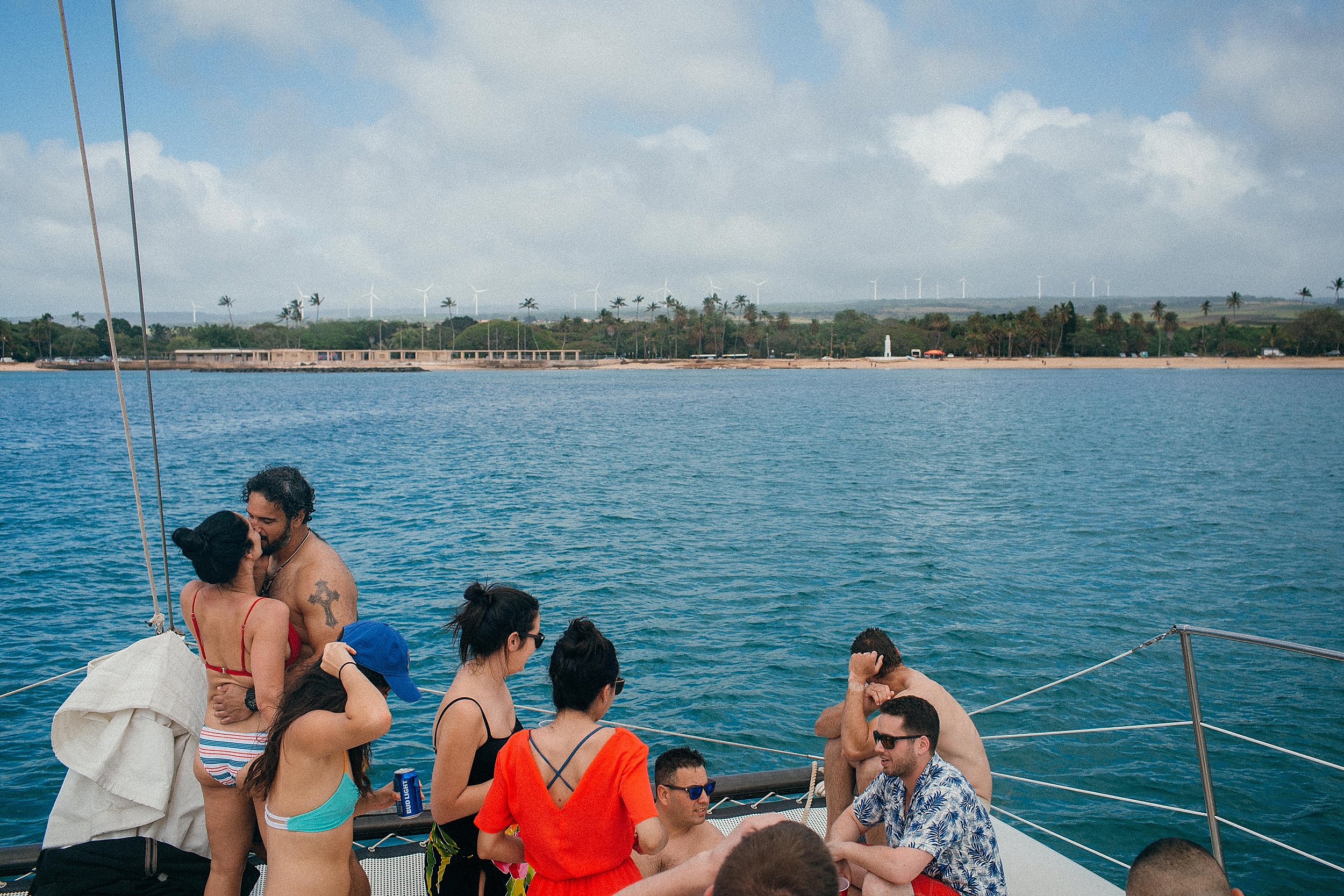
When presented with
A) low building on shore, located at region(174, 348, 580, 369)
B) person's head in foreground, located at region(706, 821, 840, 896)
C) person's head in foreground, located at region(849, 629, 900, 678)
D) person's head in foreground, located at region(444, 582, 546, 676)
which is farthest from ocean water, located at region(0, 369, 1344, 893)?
low building on shore, located at region(174, 348, 580, 369)

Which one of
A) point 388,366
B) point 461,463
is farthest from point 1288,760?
point 388,366

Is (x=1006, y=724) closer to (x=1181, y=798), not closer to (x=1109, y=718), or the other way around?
(x=1109, y=718)

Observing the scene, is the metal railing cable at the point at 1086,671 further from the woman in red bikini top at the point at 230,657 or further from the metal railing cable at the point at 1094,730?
the woman in red bikini top at the point at 230,657

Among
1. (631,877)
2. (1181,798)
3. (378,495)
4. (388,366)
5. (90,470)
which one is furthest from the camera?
(388,366)

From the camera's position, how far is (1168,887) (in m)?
2.39

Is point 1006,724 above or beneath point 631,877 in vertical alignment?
beneath

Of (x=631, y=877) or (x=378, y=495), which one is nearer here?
(x=631, y=877)

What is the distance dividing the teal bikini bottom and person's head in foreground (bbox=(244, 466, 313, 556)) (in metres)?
1.19

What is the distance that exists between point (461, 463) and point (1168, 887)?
34.2m

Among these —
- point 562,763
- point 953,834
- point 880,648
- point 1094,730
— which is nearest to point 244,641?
point 562,763

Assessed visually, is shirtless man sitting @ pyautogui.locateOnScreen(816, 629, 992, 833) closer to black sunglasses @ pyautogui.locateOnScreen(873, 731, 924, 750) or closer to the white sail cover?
black sunglasses @ pyautogui.locateOnScreen(873, 731, 924, 750)

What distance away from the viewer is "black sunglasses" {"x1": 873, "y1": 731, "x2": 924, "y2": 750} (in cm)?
313

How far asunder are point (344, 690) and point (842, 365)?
6827 inches

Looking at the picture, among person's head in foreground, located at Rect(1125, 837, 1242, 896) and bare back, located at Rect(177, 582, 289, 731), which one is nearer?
person's head in foreground, located at Rect(1125, 837, 1242, 896)
